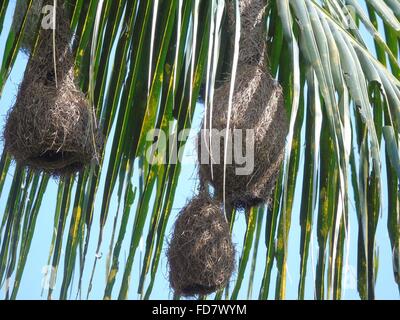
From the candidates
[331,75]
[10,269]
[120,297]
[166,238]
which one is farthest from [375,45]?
[10,269]

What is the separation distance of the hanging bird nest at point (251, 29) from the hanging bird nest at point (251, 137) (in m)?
0.03

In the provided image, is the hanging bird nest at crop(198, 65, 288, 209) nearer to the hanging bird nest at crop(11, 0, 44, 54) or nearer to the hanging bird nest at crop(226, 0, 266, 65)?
the hanging bird nest at crop(226, 0, 266, 65)

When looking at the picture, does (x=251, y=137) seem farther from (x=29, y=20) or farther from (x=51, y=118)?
(x=29, y=20)

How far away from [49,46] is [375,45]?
2.82ft

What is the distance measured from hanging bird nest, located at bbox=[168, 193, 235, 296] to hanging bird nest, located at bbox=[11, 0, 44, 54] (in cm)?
62

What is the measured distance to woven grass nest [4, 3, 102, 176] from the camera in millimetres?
2527

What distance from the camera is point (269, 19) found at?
111 inches

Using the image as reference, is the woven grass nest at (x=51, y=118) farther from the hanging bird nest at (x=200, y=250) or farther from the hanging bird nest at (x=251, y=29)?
the hanging bird nest at (x=251, y=29)

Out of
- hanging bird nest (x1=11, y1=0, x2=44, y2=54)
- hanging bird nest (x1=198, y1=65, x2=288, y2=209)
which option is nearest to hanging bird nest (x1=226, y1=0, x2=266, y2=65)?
hanging bird nest (x1=198, y1=65, x2=288, y2=209)

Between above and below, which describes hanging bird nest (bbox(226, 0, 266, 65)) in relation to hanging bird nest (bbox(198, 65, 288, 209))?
above

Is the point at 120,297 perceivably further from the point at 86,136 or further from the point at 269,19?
the point at 269,19

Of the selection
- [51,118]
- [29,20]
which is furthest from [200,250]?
[29,20]

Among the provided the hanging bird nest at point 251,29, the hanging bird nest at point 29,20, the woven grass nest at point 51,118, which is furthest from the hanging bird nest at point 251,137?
the hanging bird nest at point 29,20
